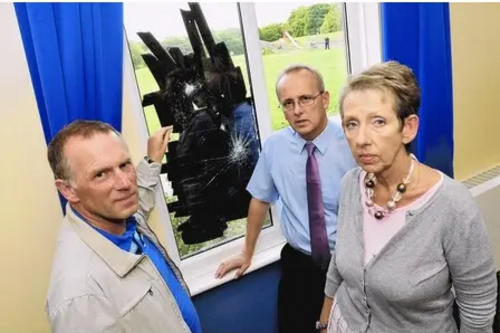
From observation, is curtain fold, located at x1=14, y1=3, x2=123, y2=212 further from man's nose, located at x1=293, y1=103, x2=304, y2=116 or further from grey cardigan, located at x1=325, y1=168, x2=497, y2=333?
grey cardigan, located at x1=325, y1=168, x2=497, y2=333

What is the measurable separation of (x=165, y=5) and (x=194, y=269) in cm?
124

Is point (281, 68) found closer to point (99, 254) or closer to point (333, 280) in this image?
point (333, 280)

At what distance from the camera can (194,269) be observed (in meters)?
2.02

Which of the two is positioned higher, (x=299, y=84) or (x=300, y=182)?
(x=299, y=84)

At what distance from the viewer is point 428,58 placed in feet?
6.64

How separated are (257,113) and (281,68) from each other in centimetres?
26

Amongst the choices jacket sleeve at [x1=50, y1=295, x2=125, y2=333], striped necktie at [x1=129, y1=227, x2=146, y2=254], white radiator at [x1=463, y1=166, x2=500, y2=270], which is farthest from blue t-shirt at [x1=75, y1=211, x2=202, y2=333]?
white radiator at [x1=463, y1=166, x2=500, y2=270]

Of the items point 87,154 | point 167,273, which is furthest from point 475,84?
point 87,154

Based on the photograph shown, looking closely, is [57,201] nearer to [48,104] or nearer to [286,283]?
[48,104]

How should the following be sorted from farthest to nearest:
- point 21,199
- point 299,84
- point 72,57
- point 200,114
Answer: point 200,114, point 299,84, point 21,199, point 72,57

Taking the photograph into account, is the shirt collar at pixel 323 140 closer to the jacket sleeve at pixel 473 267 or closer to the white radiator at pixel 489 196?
the jacket sleeve at pixel 473 267

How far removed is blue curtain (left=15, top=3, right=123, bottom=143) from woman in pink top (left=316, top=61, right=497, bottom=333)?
2.64 ft

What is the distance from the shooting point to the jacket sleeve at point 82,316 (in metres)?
0.98

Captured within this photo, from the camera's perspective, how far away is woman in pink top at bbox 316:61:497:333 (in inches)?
40.6
